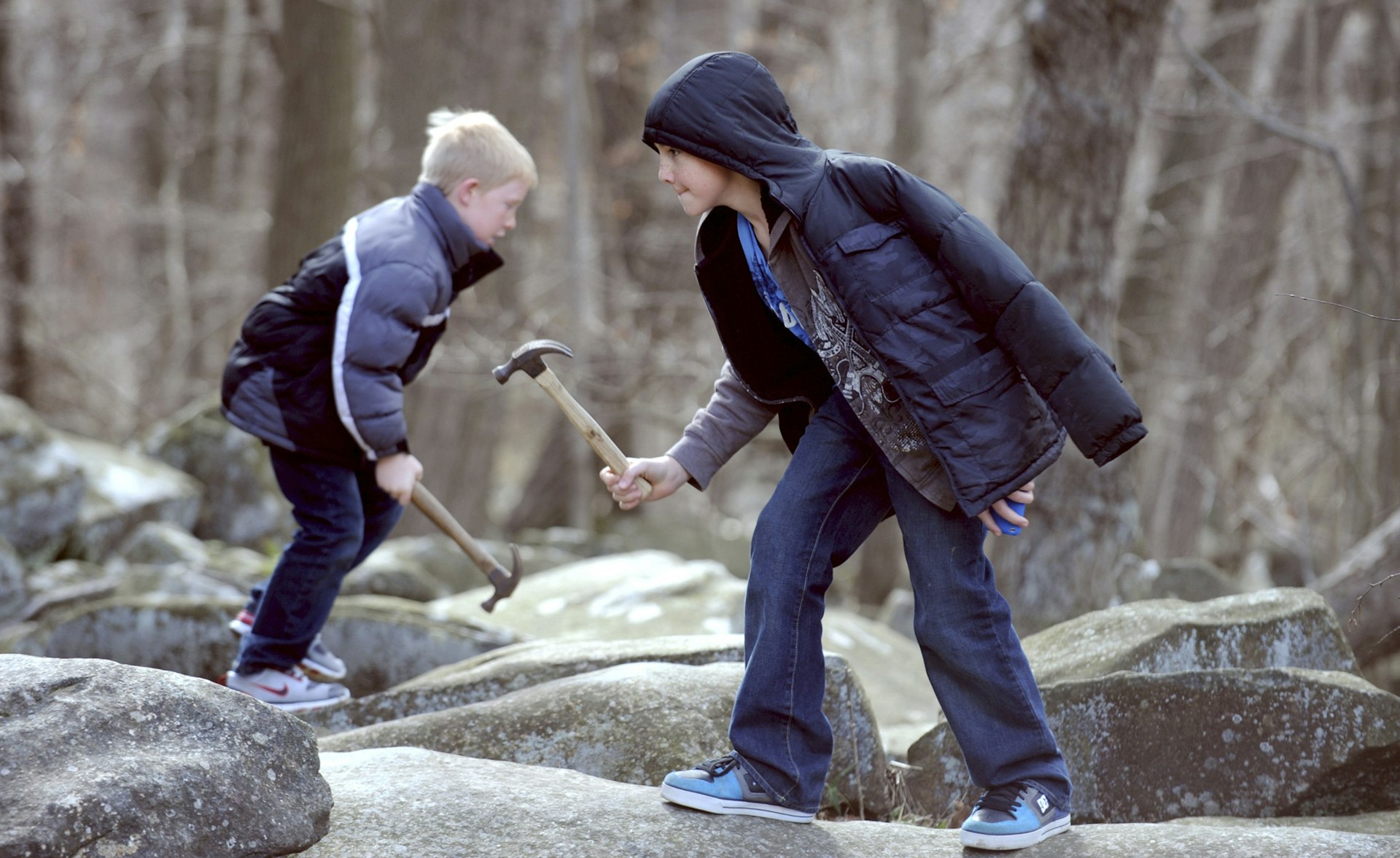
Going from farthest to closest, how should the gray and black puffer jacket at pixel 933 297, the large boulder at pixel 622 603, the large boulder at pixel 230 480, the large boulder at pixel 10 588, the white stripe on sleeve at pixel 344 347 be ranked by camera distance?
1. the large boulder at pixel 230 480
2. the large boulder at pixel 10 588
3. the large boulder at pixel 622 603
4. the white stripe on sleeve at pixel 344 347
5. the gray and black puffer jacket at pixel 933 297

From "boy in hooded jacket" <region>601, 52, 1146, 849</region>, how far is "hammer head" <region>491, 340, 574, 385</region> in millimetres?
335

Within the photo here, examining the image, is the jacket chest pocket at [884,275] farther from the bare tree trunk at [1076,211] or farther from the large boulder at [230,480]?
the large boulder at [230,480]

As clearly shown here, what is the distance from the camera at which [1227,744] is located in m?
3.20

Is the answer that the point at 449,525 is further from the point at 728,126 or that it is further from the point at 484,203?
the point at 728,126

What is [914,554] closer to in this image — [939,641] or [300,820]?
[939,641]

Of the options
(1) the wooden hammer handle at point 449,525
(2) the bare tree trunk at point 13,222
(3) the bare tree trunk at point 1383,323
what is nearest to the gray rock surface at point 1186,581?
(3) the bare tree trunk at point 1383,323

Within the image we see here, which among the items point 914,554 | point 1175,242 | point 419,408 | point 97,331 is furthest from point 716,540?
point 97,331

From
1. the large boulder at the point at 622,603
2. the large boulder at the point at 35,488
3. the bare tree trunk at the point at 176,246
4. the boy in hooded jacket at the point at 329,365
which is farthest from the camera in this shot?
the bare tree trunk at the point at 176,246

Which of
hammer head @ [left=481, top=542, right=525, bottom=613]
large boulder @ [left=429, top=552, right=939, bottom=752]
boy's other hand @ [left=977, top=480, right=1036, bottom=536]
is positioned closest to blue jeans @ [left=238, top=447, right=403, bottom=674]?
hammer head @ [left=481, top=542, right=525, bottom=613]

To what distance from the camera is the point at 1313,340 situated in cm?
1159

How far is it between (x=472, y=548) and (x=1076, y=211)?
275 centimetres

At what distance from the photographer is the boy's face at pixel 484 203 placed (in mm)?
4027

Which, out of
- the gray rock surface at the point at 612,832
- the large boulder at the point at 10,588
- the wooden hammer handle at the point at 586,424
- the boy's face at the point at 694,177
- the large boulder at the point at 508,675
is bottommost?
the large boulder at the point at 10,588

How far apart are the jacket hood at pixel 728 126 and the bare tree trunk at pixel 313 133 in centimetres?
697
